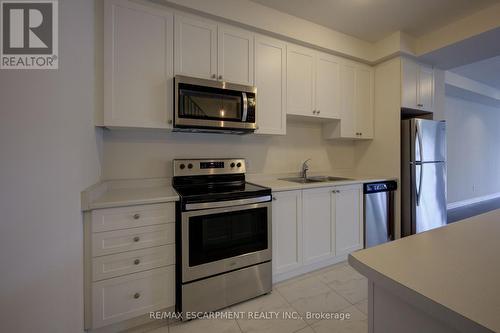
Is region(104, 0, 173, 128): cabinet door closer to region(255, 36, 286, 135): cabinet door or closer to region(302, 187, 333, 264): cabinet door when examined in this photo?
region(255, 36, 286, 135): cabinet door

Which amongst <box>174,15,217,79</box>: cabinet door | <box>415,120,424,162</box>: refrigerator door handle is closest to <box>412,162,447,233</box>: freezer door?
<box>415,120,424,162</box>: refrigerator door handle

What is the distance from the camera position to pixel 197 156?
2.17 m

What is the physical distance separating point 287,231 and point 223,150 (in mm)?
1039

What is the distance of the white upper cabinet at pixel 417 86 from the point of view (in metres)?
2.68

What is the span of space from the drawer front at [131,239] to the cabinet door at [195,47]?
1.28 m

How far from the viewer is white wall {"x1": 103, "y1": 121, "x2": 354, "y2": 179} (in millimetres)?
1911

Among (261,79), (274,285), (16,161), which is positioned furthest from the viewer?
(261,79)

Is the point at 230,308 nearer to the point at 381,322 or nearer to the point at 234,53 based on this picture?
the point at 381,322

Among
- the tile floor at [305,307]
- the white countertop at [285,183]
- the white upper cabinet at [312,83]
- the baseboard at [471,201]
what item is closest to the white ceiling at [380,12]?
the white upper cabinet at [312,83]

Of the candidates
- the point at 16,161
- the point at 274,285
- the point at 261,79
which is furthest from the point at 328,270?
the point at 16,161

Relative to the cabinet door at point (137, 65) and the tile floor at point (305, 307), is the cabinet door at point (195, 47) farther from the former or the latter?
the tile floor at point (305, 307)

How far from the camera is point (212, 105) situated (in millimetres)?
1888

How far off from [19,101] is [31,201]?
18.4 inches

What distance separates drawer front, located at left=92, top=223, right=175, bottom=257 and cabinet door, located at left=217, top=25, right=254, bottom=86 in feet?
4.53
